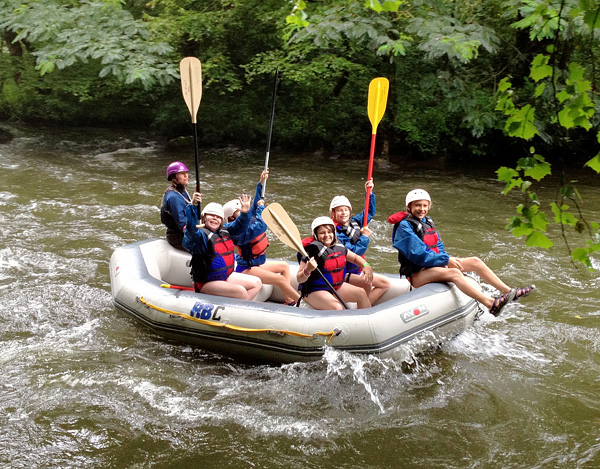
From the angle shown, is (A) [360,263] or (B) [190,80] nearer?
(A) [360,263]

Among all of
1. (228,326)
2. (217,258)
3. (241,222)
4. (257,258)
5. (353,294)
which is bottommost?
(228,326)

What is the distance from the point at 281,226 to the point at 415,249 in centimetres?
98

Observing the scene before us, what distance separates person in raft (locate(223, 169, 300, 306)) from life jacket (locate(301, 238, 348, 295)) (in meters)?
0.39

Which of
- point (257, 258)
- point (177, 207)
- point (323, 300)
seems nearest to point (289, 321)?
point (323, 300)

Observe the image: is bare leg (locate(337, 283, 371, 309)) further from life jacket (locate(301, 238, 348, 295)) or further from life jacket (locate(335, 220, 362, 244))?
life jacket (locate(335, 220, 362, 244))

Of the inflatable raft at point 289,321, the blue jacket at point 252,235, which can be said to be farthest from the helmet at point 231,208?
the inflatable raft at point 289,321

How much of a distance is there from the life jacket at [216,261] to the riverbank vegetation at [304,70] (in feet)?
16.2

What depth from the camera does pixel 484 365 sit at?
4289 millimetres

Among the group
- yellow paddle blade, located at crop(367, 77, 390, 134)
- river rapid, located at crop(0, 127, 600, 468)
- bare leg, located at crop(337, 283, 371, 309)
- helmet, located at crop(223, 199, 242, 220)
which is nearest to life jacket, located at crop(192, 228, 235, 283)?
helmet, located at crop(223, 199, 242, 220)

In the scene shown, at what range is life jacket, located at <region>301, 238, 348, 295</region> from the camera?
426 cm

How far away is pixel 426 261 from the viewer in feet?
14.5

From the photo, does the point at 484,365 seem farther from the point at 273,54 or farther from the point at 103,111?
the point at 103,111

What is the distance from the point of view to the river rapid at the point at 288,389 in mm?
3328

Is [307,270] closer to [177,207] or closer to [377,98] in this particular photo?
[177,207]
